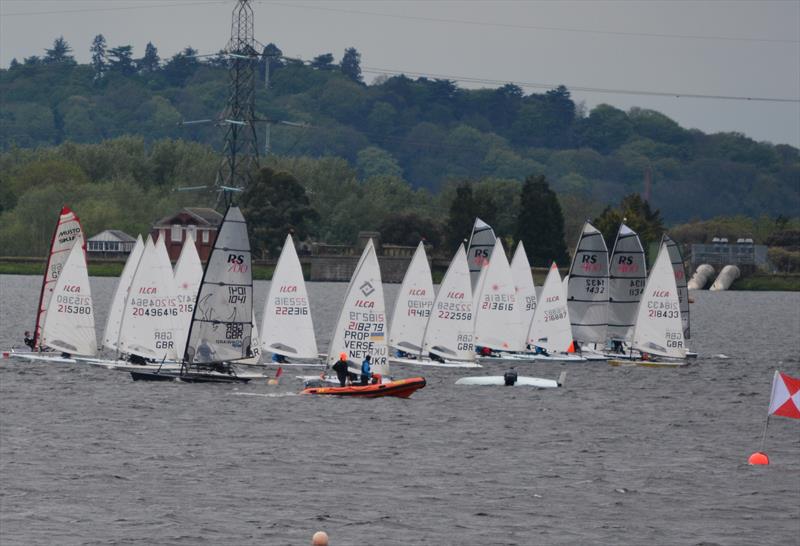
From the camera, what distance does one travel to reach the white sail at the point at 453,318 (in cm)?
Result: 7312

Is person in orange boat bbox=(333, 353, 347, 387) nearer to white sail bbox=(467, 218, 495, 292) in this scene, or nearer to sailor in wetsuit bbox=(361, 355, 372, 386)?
sailor in wetsuit bbox=(361, 355, 372, 386)

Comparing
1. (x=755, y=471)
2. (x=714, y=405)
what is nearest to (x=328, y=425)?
(x=755, y=471)

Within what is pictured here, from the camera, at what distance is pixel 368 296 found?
6125 centimetres

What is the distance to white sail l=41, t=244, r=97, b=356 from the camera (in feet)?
230

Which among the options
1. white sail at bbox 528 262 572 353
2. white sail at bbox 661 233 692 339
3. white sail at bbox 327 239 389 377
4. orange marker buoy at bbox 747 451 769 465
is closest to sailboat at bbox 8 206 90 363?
white sail at bbox 327 239 389 377

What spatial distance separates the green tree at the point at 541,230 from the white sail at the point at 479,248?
102133 mm

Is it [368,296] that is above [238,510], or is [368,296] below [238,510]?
above

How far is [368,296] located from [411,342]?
1336 centimetres

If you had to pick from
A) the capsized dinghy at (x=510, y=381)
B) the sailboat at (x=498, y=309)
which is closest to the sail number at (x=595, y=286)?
the sailboat at (x=498, y=309)

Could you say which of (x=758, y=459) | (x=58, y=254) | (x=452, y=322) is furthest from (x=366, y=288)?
(x=758, y=459)

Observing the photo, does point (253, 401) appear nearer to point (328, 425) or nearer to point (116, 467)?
point (328, 425)

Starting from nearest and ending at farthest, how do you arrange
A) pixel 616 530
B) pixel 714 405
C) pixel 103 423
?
pixel 616 530, pixel 103 423, pixel 714 405

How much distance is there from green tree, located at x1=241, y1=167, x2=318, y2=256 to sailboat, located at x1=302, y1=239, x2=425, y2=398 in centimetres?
12206

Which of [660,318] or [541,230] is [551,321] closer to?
[660,318]
